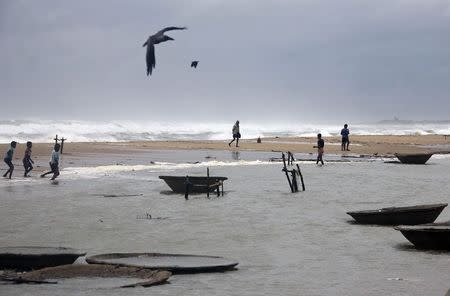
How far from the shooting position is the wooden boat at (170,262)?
1152cm

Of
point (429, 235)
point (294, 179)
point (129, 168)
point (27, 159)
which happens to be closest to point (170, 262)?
point (429, 235)

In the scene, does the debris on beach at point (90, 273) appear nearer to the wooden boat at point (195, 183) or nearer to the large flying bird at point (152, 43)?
the large flying bird at point (152, 43)

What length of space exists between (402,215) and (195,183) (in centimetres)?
869

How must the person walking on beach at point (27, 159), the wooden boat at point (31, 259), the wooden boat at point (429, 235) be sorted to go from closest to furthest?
the wooden boat at point (31, 259) < the wooden boat at point (429, 235) < the person walking on beach at point (27, 159)

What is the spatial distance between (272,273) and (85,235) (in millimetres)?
5264

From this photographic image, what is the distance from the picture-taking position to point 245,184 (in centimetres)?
2756

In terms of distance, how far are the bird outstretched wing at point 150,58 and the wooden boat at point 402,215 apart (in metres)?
5.62

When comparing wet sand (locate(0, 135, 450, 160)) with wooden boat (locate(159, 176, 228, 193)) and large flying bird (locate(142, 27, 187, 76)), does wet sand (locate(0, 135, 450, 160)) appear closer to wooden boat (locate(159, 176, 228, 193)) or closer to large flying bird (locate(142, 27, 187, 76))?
wooden boat (locate(159, 176, 228, 193))

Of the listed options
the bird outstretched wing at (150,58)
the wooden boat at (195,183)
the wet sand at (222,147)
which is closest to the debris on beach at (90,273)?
the bird outstretched wing at (150,58)

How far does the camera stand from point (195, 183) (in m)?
23.7

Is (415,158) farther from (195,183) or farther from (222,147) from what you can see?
(222,147)

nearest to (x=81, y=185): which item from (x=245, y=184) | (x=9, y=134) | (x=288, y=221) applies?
(x=245, y=184)

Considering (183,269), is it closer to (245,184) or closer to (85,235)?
(85,235)

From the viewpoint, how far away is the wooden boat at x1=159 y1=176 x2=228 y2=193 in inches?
917
